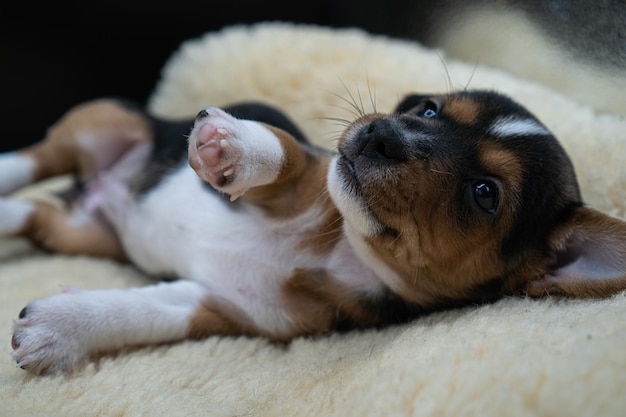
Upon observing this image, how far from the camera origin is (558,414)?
130 cm

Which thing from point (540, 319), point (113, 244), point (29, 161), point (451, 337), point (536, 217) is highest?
point (536, 217)

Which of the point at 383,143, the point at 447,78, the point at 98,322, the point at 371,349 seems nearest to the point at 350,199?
the point at 383,143

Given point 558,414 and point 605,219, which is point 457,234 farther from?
point 558,414

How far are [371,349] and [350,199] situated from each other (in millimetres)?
547

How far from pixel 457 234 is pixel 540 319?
1.42 ft

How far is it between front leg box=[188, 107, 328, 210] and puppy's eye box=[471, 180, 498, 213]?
700 millimetres

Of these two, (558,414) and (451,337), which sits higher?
(558,414)

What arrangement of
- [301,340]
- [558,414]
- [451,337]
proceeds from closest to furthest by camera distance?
1. [558,414]
2. [451,337]
3. [301,340]

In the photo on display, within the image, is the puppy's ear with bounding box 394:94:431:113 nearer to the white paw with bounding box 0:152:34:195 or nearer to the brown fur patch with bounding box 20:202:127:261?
the brown fur patch with bounding box 20:202:127:261

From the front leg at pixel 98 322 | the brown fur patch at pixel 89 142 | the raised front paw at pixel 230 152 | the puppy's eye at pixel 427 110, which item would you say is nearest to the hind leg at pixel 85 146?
the brown fur patch at pixel 89 142

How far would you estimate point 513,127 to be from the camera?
226 cm

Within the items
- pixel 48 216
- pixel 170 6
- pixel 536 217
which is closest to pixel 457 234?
pixel 536 217

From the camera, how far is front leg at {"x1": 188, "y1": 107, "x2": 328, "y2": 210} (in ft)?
6.85

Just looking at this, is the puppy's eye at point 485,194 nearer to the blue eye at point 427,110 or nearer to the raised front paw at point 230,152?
the blue eye at point 427,110
